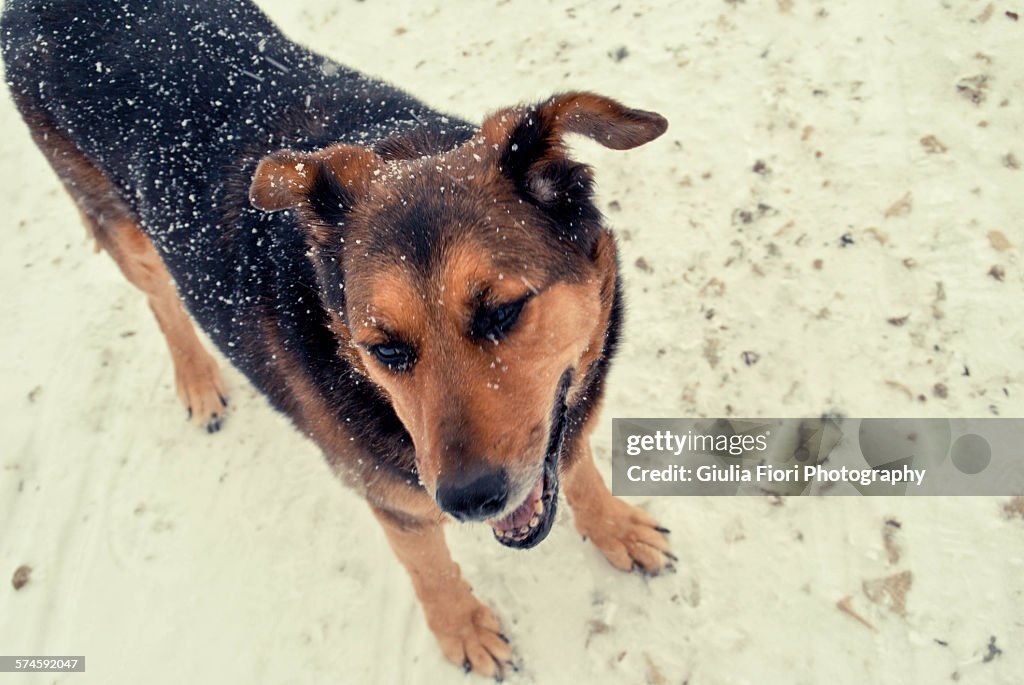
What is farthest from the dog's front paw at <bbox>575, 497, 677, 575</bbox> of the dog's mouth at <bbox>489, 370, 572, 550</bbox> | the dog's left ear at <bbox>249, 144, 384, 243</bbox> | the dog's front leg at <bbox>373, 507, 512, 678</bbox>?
the dog's left ear at <bbox>249, 144, 384, 243</bbox>

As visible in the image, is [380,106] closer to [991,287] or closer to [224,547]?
[224,547]

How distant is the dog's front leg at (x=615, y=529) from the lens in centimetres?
363

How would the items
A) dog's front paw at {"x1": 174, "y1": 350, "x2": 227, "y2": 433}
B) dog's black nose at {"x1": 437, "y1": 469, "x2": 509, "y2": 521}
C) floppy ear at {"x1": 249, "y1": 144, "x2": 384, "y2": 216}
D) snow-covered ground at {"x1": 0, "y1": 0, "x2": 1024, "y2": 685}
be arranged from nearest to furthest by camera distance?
dog's black nose at {"x1": 437, "y1": 469, "x2": 509, "y2": 521}
floppy ear at {"x1": 249, "y1": 144, "x2": 384, "y2": 216}
snow-covered ground at {"x1": 0, "y1": 0, "x2": 1024, "y2": 685}
dog's front paw at {"x1": 174, "y1": 350, "x2": 227, "y2": 433}

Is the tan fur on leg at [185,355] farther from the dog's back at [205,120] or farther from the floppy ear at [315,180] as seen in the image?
the floppy ear at [315,180]

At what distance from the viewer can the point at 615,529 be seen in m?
3.69

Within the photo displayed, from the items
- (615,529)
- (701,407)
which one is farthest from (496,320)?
(701,407)

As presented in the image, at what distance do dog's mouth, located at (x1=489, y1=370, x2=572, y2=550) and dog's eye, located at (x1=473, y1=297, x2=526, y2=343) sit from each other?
1.14ft

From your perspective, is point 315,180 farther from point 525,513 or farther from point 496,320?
point 525,513

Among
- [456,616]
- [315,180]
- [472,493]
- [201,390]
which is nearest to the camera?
[472,493]

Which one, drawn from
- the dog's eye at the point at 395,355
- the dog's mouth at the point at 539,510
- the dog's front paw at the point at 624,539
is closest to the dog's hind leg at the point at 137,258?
the dog's eye at the point at 395,355

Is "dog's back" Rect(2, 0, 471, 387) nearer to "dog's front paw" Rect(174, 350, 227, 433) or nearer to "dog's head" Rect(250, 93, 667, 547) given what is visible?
"dog's head" Rect(250, 93, 667, 547)

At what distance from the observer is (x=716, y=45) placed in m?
5.26

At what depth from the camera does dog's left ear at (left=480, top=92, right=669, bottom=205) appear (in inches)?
91.1

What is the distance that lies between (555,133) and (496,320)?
698mm
